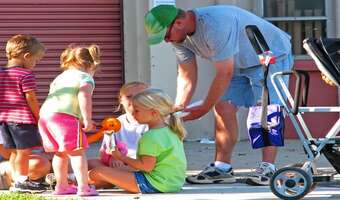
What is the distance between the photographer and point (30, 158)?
23.7 ft

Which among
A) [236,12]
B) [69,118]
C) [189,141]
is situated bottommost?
[189,141]

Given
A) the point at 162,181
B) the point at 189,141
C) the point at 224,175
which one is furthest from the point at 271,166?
the point at 189,141

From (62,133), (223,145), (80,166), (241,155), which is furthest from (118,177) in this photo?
(241,155)

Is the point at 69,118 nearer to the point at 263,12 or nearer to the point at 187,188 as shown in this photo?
the point at 187,188

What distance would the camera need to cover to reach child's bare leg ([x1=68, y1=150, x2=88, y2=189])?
264 inches

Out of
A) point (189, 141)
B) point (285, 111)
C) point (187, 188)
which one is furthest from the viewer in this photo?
point (189, 141)

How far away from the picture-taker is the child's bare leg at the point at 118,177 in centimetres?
681

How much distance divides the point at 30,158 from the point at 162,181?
1142 mm

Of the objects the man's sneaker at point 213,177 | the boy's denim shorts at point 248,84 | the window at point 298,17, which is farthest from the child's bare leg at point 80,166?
the window at point 298,17

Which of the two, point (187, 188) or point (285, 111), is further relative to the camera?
point (187, 188)

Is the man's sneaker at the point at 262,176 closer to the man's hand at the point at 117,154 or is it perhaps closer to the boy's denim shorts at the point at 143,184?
the boy's denim shorts at the point at 143,184

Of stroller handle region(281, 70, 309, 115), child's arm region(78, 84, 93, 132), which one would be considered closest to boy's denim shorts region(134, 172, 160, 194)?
child's arm region(78, 84, 93, 132)

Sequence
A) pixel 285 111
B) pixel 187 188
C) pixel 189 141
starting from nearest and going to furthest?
pixel 285 111 → pixel 187 188 → pixel 189 141

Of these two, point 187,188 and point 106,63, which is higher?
point 106,63
